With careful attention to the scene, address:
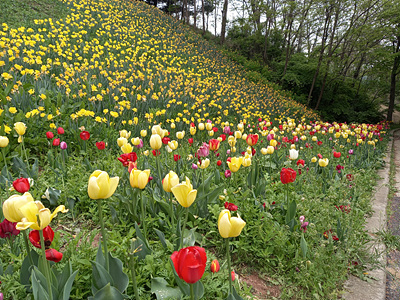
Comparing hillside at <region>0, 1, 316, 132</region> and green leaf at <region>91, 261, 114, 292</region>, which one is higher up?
hillside at <region>0, 1, 316, 132</region>

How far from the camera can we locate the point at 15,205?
2.96 feet

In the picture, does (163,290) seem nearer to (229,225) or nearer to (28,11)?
(229,225)

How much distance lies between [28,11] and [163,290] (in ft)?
36.8

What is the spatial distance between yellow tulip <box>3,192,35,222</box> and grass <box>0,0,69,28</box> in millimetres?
8604

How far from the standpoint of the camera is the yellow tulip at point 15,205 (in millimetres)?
898

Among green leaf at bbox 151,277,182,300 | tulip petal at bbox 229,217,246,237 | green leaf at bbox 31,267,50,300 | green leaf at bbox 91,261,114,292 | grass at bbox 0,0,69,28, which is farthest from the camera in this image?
grass at bbox 0,0,69,28

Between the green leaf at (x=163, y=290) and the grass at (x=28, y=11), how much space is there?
28.6 ft

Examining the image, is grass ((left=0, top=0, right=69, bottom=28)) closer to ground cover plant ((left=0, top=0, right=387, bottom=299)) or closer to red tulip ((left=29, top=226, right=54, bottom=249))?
ground cover plant ((left=0, top=0, right=387, bottom=299))

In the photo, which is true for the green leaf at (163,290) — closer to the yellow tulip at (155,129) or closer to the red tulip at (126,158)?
the red tulip at (126,158)

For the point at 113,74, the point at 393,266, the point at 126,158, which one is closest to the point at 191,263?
the point at 126,158

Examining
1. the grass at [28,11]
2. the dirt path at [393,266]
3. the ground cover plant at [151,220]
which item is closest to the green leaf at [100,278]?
the ground cover plant at [151,220]

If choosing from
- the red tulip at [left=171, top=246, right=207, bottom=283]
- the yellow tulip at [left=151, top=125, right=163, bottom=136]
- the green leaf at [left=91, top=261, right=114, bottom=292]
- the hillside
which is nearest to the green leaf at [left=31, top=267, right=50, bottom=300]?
the green leaf at [left=91, top=261, right=114, bottom=292]

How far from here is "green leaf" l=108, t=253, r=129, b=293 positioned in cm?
128

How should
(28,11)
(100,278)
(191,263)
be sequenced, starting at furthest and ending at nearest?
(28,11), (100,278), (191,263)
